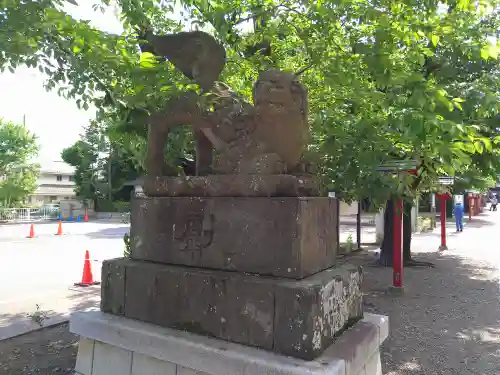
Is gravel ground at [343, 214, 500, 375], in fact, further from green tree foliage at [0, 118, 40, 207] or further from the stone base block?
green tree foliage at [0, 118, 40, 207]

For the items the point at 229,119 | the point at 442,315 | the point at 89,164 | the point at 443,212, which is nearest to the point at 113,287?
the point at 229,119

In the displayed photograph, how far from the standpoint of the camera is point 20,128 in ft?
95.9

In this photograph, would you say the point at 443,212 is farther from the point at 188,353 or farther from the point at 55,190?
the point at 55,190

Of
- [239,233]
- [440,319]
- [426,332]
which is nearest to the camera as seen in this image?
[239,233]

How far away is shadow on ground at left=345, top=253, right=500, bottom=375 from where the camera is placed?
426 cm

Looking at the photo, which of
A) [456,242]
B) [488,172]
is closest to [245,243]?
[488,172]

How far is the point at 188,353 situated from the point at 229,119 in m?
1.80

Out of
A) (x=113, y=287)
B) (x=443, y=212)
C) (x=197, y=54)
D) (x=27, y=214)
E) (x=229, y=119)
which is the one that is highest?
(x=197, y=54)

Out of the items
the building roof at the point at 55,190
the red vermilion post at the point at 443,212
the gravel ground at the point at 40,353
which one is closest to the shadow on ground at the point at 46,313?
the gravel ground at the point at 40,353

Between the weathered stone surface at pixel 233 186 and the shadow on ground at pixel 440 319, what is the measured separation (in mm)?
2521

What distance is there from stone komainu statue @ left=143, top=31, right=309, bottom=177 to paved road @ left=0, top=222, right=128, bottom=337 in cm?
410

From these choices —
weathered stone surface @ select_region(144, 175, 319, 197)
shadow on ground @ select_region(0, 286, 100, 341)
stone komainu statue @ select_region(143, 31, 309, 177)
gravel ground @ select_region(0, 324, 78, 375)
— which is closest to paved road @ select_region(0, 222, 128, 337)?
shadow on ground @ select_region(0, 286, 100, 341)

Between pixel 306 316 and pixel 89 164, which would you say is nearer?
pixel 306 316

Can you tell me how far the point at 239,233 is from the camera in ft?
9.18
